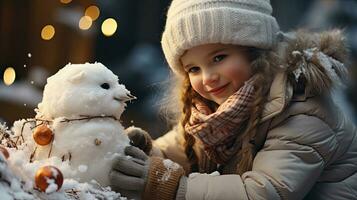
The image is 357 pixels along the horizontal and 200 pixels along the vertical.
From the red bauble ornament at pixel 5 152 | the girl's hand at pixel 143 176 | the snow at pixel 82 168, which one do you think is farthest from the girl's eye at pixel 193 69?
the red bauble ornament at pixel 5 152

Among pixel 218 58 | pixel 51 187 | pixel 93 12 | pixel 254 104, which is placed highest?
pixel 93 12

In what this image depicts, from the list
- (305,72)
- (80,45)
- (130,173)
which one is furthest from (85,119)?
(80,45)

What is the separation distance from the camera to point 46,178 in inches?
35.0

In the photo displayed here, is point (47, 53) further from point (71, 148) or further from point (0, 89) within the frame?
point (71, 148)

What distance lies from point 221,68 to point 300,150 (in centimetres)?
26

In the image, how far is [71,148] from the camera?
1.05 m

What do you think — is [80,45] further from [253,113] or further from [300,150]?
[300,150]

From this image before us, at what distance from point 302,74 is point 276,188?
0.27 metres

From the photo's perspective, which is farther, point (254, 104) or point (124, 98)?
point (254, 104)

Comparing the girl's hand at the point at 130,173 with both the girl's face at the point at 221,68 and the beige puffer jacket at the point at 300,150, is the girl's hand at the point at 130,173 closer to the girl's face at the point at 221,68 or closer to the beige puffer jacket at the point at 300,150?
the beige puffer jacket at the point at 300,150

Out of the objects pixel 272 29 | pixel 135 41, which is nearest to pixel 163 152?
pixel 272 29

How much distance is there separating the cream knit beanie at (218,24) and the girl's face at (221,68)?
2cm

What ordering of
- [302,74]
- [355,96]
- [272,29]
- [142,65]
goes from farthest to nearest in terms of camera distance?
[355,96]
[142,65]
[272,29]
[302,74]

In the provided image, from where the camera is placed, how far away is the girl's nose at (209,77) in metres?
1.33
